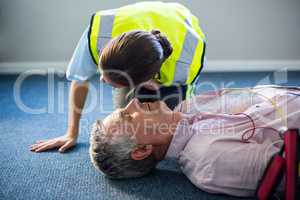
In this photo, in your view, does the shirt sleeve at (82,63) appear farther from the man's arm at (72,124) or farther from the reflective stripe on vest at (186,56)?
the reflective stripe on vest at (186,56)

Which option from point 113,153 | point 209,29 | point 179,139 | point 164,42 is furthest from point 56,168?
point 209,29

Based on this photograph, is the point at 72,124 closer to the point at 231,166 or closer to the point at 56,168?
the point at 56,168

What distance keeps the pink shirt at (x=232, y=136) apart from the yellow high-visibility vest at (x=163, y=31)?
5.8 inches

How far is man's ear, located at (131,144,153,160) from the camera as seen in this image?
3.74 ft

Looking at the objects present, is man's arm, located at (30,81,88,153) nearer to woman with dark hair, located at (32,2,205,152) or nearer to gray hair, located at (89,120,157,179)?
woman with dark hair, located at (32,2,205,152)

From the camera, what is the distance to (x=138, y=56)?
1029 millimetres

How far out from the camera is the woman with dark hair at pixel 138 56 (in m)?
1.04

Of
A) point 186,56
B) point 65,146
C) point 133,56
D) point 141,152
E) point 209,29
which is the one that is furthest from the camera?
point 209,29

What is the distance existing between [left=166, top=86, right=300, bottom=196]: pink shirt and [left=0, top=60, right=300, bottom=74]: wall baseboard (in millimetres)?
883

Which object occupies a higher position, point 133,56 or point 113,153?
point 133,56

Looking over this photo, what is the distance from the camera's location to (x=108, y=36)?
3.94ft

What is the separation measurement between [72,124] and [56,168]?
20 cm

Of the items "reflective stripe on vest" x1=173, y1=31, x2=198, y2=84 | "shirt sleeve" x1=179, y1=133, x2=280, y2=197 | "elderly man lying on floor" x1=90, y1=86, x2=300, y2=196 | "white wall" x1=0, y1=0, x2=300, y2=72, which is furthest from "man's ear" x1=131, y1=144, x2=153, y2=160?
"white wall" x1=0, y1=0, x2=300, y2=72

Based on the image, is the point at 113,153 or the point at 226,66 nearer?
the point at 113,153
